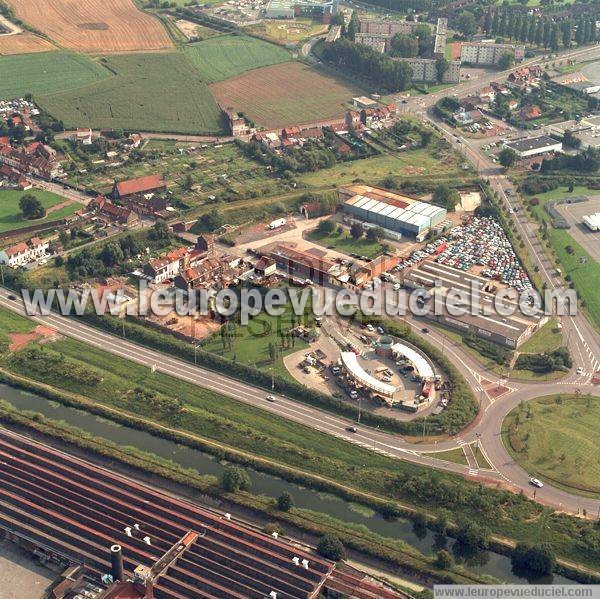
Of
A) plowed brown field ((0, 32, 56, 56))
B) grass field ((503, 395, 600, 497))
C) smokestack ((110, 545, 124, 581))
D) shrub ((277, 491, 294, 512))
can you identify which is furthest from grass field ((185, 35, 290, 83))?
smokestack ((110, 545, 124, 581))

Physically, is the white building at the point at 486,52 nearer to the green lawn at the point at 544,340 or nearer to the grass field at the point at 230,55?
the grass field at the point at 230,55

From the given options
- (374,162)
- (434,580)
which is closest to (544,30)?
(374,162)

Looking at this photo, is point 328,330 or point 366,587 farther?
point 328,330

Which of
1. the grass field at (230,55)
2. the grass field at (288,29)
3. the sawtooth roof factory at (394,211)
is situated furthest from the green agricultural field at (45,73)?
the sawtooth roof factory at (394,211)

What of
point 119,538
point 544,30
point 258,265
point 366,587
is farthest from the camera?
point 544,30

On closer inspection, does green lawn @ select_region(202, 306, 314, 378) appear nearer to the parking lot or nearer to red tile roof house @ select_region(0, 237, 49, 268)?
red tile roof house @ select_region(0, 237, 49, 268)

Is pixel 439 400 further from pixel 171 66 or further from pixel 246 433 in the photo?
pixel 171 66
